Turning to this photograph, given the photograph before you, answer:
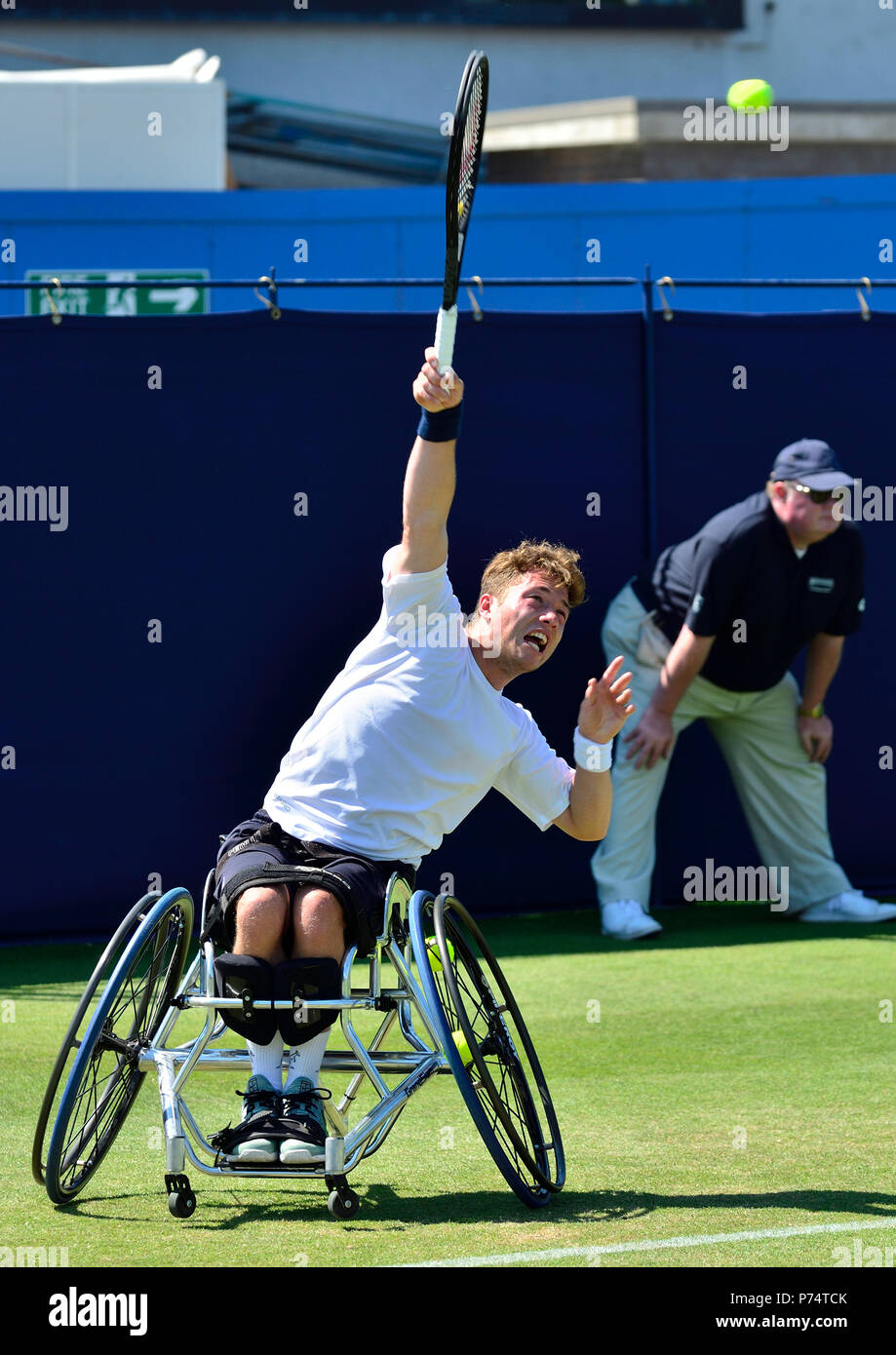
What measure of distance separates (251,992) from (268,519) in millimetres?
4195

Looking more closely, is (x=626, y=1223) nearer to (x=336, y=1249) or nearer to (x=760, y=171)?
(x=336, y=1249)

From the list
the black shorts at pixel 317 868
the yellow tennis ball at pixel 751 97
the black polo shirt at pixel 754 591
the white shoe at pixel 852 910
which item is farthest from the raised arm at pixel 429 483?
the yellow tennis ball at pixel 751 97

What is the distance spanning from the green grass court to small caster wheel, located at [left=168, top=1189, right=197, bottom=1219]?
5cm

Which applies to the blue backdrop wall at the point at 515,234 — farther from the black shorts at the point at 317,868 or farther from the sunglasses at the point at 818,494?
the black shorts at the point at 317,868

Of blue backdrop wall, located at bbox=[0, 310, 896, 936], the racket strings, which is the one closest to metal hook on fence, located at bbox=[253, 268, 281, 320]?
blue backdrop wall, located at bbox=[0, 310, 896, 936]

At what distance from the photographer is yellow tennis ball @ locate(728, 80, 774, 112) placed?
47.3 feet

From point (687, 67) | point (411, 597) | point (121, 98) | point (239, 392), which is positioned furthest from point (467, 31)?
point (411, 597)

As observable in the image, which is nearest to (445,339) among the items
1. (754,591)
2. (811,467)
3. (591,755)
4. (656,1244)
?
(591,755)

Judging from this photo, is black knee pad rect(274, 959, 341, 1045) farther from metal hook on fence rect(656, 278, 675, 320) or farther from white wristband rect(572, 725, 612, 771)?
metal hook on fence rect(656, 278, 675, 320)

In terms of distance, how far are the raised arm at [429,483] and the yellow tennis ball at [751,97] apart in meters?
11.2

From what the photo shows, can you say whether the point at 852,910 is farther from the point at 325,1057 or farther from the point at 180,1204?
the point at 180,1204

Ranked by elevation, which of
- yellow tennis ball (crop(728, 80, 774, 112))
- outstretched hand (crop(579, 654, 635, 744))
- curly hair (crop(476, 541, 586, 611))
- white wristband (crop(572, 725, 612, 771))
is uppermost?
yellow tennis ball (crop(728, 80, 774, 112))

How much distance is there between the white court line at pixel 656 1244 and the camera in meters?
3.57

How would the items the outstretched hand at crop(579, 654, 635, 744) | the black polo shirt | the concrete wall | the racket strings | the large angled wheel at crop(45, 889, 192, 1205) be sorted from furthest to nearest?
the concrete wall
the black polo shirt
the outstretched hand at crop(579, 654, 635, 744)
the racket strings
the large angled wheel at crop(45, 889, 192, 1205)
